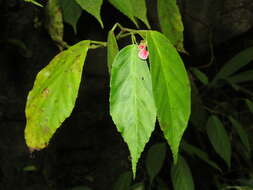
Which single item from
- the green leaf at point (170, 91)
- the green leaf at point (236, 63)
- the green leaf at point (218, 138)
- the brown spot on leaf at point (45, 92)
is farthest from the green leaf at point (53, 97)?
the green leaf at point (236, 63)

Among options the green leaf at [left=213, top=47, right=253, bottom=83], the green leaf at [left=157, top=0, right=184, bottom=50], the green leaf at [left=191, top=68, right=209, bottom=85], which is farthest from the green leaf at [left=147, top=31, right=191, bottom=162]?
the green leaf at [left=213, top=47, right=253, bottom=83]

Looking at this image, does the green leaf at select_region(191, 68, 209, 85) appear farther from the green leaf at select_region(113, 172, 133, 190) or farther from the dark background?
the green leaf at select_region(113, 172, 133, 190)

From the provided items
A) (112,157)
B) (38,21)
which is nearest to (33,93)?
(38,21)

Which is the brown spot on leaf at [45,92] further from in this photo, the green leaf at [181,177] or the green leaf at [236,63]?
the green leaf at [236,63]

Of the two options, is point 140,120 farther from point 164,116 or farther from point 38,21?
point 38,21

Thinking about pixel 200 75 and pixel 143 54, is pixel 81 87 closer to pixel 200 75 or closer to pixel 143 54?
pixel 200 75

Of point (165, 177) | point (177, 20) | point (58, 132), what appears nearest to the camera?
point (177, 20)

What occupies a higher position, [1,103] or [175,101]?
[175,101]
